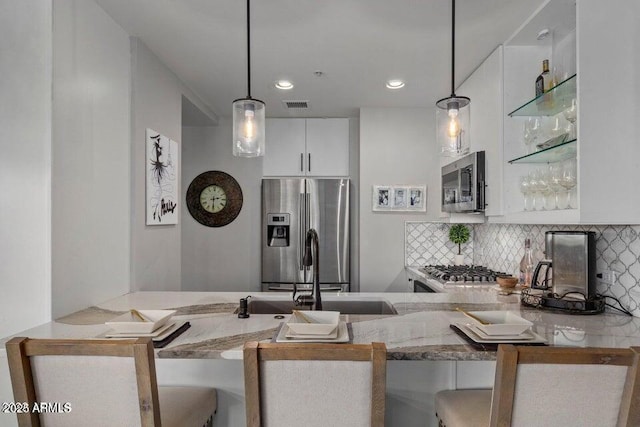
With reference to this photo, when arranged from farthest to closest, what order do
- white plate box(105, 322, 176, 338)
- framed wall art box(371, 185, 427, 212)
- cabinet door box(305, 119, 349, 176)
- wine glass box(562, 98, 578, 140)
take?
cabinet door box(305, 119, 349, 176) < framed wall art box(371, 185, 427, 212) < wine glass box(562, 98, 578, 140) < white plate box(105, 322, 176, 338)

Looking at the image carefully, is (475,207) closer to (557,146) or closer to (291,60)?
(557,146)

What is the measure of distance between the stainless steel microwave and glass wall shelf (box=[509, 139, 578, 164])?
0.34 metres

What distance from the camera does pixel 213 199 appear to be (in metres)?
4.45

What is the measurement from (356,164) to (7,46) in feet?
10.3

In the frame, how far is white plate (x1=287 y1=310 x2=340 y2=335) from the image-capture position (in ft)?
4.46

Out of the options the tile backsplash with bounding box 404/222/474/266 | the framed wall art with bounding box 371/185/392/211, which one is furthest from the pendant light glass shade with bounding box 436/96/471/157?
the tile backsplash with bounding box 404/222/474/266

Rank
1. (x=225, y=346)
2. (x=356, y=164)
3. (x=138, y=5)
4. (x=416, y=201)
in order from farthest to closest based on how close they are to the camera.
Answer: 1. (x=356, y=164)
2. (x=416, y=201)
3. (x=138, y=5)
4. (x=225, y=346)

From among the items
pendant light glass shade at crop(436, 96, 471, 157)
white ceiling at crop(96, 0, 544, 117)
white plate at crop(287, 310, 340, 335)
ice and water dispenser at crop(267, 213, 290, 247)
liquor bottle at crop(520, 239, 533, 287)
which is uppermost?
white ceiling at crop(96, 0, 544, 117)

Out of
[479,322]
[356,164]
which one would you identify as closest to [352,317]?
[479,322]

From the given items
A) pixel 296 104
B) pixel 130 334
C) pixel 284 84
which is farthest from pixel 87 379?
pixel 296 104

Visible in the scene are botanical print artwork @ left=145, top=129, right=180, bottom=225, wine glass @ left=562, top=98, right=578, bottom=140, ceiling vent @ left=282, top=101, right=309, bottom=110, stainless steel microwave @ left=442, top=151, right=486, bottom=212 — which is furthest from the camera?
ceiling vent @ left=282, top=101, right=309, bottom=110

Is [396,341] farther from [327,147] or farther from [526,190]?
[327,147]

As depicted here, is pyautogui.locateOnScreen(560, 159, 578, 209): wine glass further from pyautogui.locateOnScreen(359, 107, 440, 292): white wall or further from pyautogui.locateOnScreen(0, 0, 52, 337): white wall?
pyautogui.locateOnScreen(0, 0, 52, 337): white wall

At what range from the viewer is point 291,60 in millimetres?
2691
